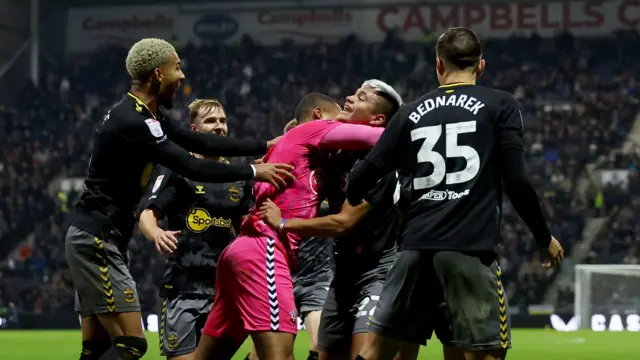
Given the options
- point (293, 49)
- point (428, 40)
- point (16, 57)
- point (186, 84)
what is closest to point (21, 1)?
point (16, 57)

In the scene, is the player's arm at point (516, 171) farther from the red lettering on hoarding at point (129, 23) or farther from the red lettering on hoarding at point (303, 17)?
the red lettering on hoarding at point (129, 23)

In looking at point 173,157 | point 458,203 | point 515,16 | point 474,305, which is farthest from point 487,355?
point 515,16

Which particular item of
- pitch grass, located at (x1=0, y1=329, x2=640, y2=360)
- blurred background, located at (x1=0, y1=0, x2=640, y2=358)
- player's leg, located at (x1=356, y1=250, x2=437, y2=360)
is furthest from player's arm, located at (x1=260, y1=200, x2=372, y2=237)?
blurred background, located at (x1=0, y1=0, x2=640, y2=358)

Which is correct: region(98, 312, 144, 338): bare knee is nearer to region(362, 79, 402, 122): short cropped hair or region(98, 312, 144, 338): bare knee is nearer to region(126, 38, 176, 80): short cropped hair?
region(126, 38, 176, 80): short cropped hair

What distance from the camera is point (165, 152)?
627 cm

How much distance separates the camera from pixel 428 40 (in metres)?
31.7

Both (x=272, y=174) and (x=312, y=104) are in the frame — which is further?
(x=312, y=104)

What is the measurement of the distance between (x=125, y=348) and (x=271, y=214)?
1331 millimetres

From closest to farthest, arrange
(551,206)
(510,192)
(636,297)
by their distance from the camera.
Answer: (510,192) < (636,297) < (551,206)

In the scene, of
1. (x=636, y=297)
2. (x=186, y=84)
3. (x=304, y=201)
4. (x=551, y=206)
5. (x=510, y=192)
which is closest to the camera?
(x=510, y=192)

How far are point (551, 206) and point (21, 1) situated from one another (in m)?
18.2

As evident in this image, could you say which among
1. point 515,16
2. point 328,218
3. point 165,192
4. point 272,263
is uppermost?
point 515,16

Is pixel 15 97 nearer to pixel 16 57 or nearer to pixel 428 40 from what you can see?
pixel 16 57

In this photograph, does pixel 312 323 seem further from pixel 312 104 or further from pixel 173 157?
pixel 173 157
